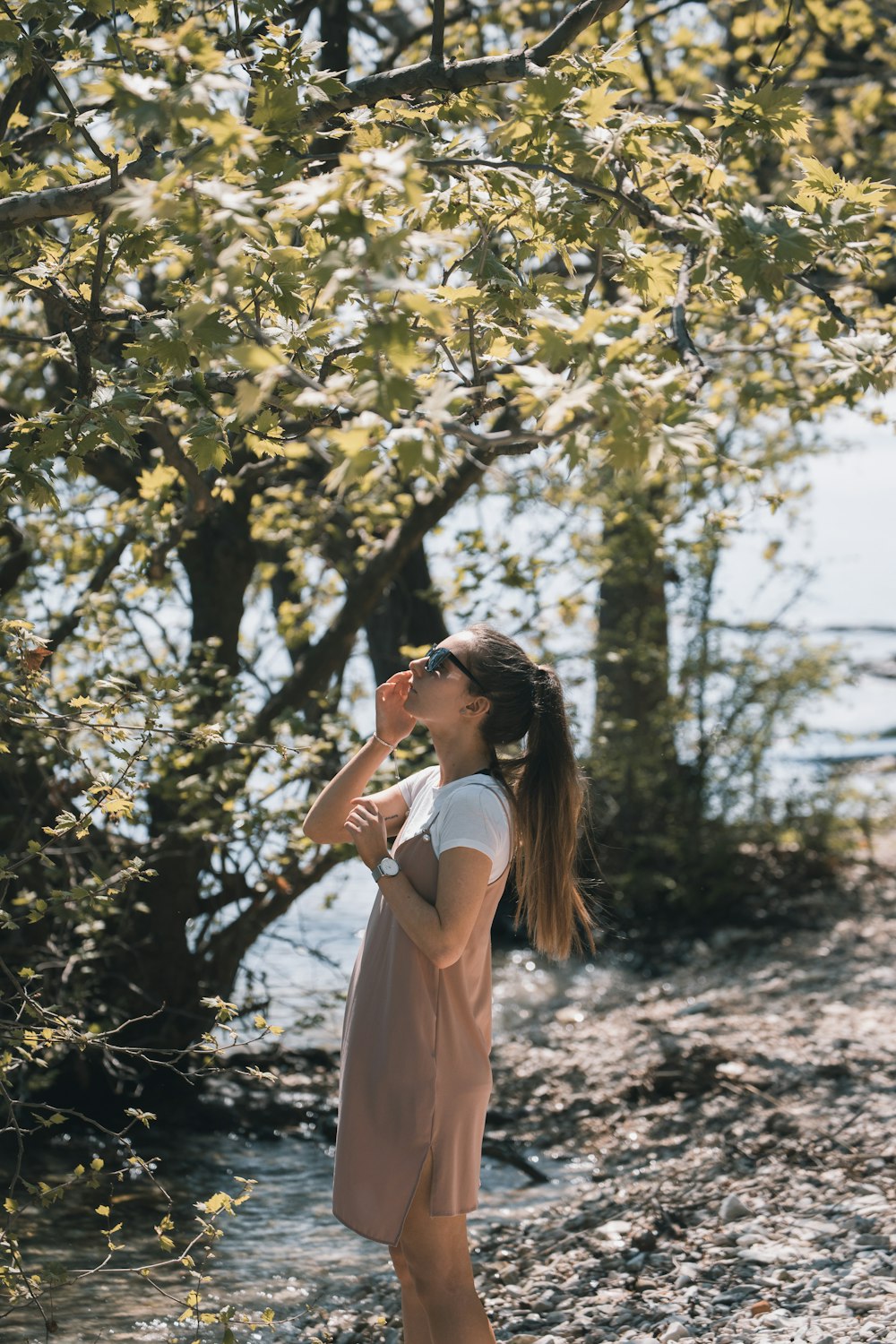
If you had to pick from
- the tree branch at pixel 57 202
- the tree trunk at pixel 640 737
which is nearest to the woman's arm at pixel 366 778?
the tree branch at pixel 57 202

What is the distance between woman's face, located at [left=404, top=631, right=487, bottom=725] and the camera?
3211mm

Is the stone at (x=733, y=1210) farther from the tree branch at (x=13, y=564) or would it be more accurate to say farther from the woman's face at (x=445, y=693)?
the tree branch at (x=13, y=564)

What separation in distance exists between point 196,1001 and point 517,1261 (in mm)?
2074

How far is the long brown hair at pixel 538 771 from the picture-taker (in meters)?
3.25

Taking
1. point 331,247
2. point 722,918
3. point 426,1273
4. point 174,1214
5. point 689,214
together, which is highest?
point 689,214

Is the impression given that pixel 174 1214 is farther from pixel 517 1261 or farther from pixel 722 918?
pixel 722 918

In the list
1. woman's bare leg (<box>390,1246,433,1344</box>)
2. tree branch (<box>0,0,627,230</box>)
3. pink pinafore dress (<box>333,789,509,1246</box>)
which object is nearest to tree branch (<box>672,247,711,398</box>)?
tree branch (<box>0,0,627,230</box>)

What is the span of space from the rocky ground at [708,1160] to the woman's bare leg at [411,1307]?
0.82 meters

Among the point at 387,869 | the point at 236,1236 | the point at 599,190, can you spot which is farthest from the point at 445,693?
the point at 236,1236

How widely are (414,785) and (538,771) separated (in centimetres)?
36

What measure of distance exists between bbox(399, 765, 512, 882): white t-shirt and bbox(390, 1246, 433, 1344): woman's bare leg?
0.93 m

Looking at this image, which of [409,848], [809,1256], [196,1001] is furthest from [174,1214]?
[409,848]

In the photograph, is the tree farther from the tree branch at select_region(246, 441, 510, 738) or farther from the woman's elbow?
the woman's elbow

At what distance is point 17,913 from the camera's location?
5.50 m
